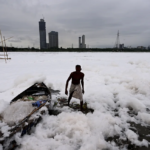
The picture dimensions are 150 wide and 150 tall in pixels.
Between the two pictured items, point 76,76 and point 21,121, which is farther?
point 76,76

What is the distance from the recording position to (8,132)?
9.70ft

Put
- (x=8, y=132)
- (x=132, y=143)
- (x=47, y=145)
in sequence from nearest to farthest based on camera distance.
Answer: (x=8, y=132), (x=47, y=145), (x=132, y=143)

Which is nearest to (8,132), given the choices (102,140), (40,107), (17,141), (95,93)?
(17,141)

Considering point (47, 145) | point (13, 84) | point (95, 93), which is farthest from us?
point (13, 84)

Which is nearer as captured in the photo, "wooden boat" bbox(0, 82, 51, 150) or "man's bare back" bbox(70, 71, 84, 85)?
"wooden boat" bbox(0, 82, 51, 150)

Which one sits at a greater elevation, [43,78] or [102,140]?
[43,78]

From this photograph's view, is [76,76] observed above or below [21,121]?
above

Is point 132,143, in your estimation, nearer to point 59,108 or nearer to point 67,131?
point 67,131

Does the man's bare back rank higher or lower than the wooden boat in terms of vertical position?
higher

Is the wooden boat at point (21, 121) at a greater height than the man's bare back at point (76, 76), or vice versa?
the man's bare back at point (76, 76)

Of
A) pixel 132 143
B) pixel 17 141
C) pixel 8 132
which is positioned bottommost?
pixel 132 143

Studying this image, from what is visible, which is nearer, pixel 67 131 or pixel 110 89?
pixel 67 131

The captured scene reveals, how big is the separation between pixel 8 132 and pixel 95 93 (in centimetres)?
479

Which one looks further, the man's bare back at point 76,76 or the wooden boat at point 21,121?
the man's bare back at point 76,76
